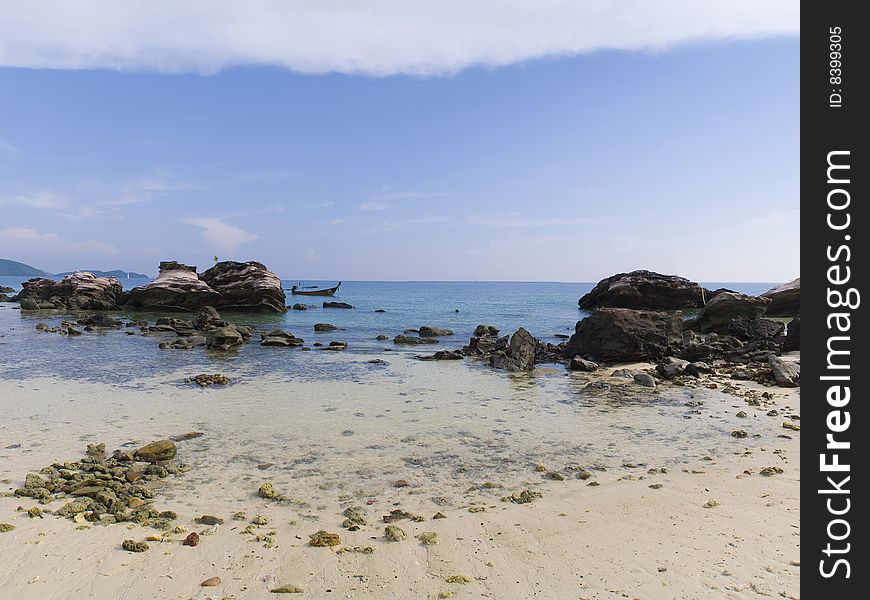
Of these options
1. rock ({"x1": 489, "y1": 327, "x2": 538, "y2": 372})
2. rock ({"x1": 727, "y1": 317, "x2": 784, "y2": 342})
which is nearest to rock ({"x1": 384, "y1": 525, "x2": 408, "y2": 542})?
rock ({"x1": 489, "y1": 327, "x2": 538, "y2": 372})

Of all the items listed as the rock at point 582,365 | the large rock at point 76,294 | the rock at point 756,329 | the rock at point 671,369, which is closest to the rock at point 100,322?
the large rock at point 76,294

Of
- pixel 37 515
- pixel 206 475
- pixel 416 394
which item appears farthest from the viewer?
pixel 416 394

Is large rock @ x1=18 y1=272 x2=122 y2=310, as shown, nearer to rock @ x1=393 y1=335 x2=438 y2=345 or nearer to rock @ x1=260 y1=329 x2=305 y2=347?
rock @ x1=260 y1=329 x2=305 y2=347

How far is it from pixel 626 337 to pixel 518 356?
465 cm

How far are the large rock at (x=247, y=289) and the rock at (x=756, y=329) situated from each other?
41.6 meters

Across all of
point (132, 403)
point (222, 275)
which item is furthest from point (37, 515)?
point (222, 275)

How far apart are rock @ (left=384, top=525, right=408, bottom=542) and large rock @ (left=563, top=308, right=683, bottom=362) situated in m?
16.9

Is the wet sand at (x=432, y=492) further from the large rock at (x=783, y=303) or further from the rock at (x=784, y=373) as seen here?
the large rock at (x=783, y=303)

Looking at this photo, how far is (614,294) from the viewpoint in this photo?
6244 centimetres
